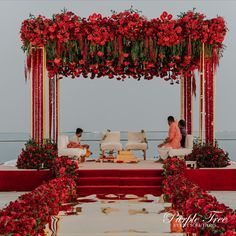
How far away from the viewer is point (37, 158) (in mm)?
11555

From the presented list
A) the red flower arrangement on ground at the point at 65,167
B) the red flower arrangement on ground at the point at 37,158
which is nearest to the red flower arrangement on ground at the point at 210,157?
the red flower arrangement on ground at the point at 65,167

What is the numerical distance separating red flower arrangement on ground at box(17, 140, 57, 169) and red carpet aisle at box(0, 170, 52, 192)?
20cm

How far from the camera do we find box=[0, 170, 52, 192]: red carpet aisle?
11312mm

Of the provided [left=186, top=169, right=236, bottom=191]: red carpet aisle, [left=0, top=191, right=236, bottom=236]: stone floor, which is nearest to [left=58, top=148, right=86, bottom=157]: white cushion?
[left=0, top=191, right=236, bottom=236]: stone floor

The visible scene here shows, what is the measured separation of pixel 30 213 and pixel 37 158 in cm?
594

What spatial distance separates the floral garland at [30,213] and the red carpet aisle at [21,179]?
2.83m

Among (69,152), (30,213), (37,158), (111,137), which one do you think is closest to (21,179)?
(37,158)

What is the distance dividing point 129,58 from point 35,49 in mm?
2183

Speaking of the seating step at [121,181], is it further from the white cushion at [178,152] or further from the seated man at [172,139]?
the seated man at [172,139]

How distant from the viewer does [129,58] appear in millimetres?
13109

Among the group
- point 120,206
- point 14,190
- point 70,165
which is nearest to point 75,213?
point 120,206

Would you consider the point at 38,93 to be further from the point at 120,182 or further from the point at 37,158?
the point at 120,182

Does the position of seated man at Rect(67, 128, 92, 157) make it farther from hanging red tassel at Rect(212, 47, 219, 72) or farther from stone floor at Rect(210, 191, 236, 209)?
stone floor at Rect(210, 191, 236, 209)

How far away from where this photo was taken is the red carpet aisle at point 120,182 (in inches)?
422
